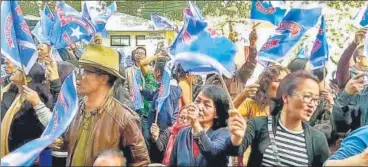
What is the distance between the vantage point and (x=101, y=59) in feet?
15.1

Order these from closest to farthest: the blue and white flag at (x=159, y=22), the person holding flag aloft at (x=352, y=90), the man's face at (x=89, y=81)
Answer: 1. the man's face at (x=89, y=81)
2. the person holding flag aloft at (x=352, y=90)
3. the blue and white flag at (x=159, y=22)

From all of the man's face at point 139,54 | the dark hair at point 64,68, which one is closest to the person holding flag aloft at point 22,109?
the dark hair at point 64,68

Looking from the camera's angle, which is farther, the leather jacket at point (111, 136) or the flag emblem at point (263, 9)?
the flag emblem at point (263, 9)

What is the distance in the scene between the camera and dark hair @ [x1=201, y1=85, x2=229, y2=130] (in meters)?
4.65

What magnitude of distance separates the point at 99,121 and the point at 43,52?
528 millimetres

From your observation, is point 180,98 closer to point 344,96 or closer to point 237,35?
point 237,35

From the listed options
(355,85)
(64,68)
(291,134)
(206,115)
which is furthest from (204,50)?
(355,85)

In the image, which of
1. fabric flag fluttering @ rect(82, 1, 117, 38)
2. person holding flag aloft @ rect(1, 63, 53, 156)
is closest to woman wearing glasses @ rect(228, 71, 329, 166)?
fabric flag fluttering @ rect(82, 1, 117, 38)

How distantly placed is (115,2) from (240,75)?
89cm

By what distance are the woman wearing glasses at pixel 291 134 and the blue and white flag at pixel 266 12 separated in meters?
0.34

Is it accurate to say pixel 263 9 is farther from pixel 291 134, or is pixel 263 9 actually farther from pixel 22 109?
pixel 22 109

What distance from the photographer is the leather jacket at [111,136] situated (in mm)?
4602

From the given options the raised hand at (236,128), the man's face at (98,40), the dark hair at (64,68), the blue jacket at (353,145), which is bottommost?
the blue jacket at (353,145)

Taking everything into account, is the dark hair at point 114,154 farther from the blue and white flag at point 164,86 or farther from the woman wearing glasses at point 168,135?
the blue and white flag at point 164,86
